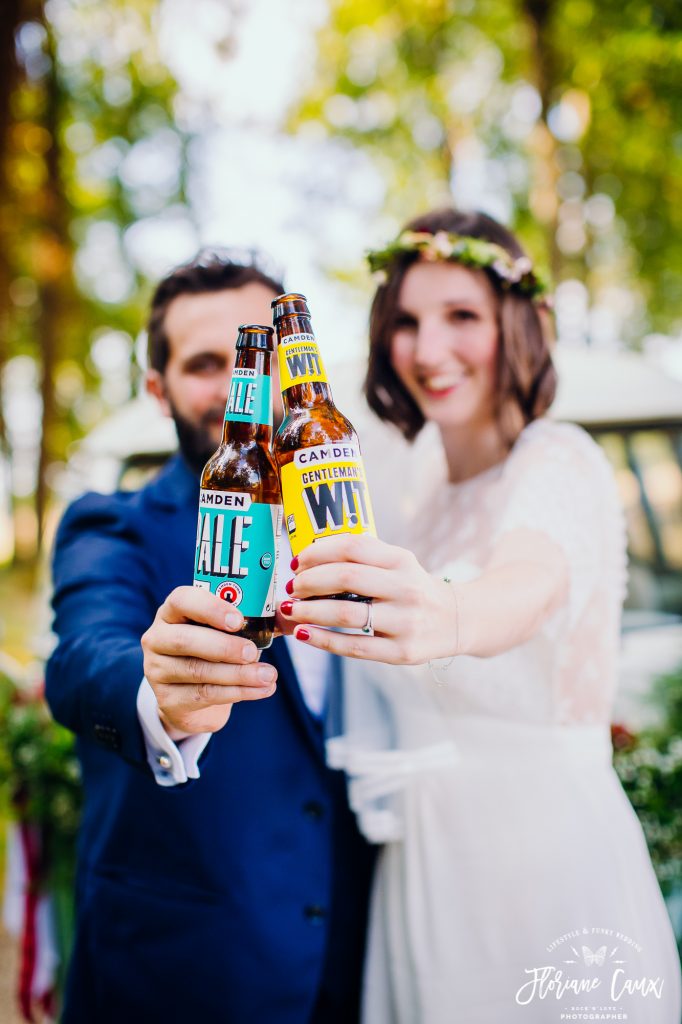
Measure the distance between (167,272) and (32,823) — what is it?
2.84 metres

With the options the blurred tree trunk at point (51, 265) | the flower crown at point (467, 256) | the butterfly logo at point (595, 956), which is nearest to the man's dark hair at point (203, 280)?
Answer: the flower crown at point (467, 256)

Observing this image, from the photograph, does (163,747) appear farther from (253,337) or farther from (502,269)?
(502,269)

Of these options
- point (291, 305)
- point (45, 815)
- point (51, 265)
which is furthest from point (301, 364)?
point (51, 265)

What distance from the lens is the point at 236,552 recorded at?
3.52ft

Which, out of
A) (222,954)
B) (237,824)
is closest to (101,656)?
(237,824)

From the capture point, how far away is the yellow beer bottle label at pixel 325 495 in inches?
41.1

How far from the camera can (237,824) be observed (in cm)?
161

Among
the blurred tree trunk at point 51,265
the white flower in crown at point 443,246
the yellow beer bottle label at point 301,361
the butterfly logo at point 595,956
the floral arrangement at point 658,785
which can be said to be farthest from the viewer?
the blurred tree trunk at point 51,265

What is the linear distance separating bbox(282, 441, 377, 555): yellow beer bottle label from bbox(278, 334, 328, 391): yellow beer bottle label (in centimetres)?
13

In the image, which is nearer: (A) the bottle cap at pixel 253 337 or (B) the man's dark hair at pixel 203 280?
(A) the bottle cap at pixel 253 337

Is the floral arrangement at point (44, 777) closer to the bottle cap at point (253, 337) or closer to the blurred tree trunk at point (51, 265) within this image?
the bottle cap at point (253, 337)

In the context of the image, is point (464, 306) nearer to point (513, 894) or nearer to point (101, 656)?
A: point (101, 656)

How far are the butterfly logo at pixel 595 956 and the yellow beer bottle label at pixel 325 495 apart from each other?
1124mm

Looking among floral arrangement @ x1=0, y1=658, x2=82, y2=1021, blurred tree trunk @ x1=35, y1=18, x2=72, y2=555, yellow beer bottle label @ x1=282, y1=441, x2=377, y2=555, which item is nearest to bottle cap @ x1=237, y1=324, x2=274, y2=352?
yellow beer bottle label @ x1=282, y1=441, x2=377, y2=555
